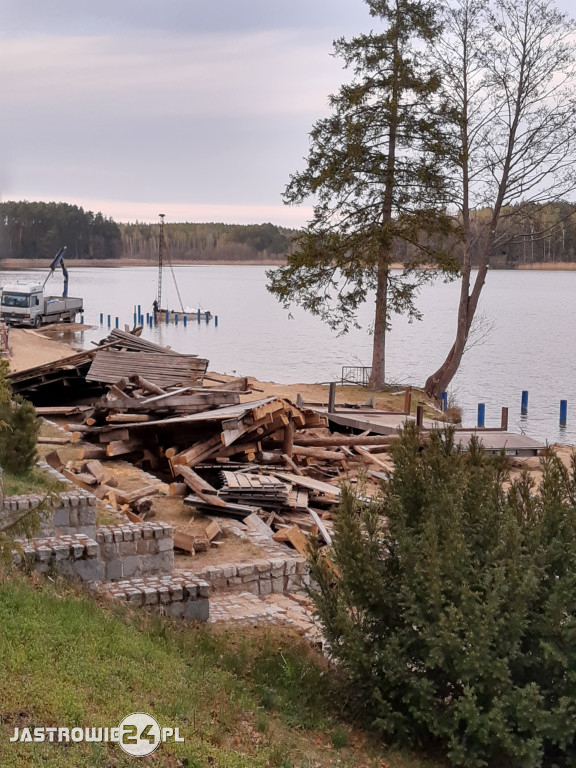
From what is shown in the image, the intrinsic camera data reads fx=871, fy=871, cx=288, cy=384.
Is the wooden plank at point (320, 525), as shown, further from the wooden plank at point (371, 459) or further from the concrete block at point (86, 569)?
the concrete block at point (86, 569)

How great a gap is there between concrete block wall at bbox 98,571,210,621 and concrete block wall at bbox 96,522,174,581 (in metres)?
1.10

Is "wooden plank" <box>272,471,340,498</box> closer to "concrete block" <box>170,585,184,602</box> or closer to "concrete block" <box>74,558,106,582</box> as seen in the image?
"concrete block" <box>170,585,184,602</box>

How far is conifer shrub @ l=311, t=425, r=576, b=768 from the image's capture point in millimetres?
6512

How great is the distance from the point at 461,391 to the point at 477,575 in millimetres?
37492

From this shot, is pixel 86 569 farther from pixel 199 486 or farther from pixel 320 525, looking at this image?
pixel 199 486

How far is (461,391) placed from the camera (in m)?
43.7

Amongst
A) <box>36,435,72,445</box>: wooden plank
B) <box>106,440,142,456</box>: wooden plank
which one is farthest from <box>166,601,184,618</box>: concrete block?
<box>36,435,72,445</box>: wooden plank

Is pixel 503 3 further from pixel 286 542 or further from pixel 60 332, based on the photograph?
pixel 60 332

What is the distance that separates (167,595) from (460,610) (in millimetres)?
3324

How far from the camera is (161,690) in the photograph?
6.39 metres

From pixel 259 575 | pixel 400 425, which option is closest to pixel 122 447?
pixel 400 425

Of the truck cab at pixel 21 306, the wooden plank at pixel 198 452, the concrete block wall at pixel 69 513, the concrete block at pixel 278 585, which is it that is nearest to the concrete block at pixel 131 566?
the concrete block wall at pixel 69 513

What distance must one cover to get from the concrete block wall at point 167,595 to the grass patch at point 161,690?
15.6 inches

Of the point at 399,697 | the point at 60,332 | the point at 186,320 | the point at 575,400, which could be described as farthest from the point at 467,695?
the point at 186,320
